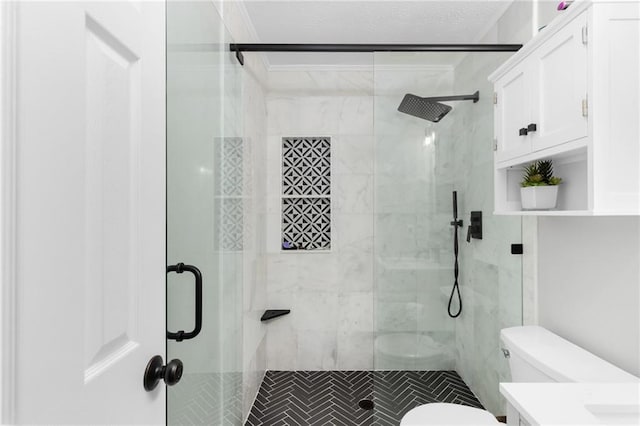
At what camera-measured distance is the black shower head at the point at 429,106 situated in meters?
2.16

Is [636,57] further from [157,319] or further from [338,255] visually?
[338,255]

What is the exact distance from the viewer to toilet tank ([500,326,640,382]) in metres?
1.29

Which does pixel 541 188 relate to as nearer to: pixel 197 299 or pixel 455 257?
pixel 455 257

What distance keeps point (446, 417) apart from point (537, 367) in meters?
0.47

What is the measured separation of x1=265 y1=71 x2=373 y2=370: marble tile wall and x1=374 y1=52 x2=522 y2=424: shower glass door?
907mm

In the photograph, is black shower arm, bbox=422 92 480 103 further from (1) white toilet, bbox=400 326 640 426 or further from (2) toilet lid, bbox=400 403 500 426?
(2) toilet lid, bbox=400 403 500 426

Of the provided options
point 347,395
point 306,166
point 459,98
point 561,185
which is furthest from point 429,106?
point 347,395

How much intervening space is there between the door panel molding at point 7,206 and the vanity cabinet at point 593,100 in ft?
4.62

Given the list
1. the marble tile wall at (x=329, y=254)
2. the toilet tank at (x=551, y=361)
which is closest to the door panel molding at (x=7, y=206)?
the toilet tank at (x=551, y=361)

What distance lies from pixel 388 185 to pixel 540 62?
39.1 inches

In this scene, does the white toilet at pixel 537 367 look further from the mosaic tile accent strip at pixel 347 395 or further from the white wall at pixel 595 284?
the mosaic tile accent strip at pixel 347 395

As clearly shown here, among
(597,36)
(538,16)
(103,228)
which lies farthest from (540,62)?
(103,228)

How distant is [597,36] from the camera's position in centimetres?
117

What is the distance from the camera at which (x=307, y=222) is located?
325cm
